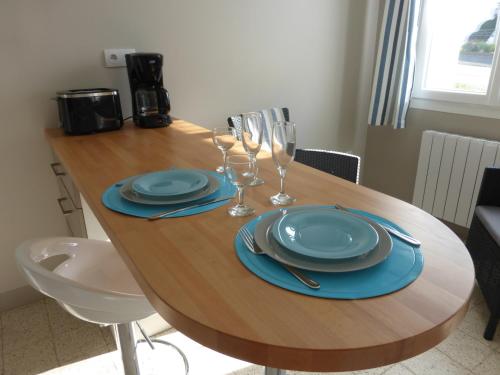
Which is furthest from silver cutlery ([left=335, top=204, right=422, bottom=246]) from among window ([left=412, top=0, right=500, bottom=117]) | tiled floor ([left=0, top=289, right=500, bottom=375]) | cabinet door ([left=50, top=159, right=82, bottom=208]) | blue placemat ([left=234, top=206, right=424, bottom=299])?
window ([left=412, top=0, right=500, bottom=117])

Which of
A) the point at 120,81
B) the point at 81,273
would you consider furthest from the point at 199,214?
the point at 120,81

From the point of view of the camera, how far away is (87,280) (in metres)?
1.08

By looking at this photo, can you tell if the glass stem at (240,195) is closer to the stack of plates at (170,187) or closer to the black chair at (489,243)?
the stack of plates at (170,187)

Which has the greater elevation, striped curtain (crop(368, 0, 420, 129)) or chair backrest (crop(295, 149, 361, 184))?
striped curtain (crop(368, 0, 420, 129))

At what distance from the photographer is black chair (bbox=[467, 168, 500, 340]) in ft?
5.33

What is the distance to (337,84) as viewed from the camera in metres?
2.72

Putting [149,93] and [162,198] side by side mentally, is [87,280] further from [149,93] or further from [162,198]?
[149,93]

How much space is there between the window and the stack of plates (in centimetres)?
206

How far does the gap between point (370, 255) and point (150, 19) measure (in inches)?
67.4

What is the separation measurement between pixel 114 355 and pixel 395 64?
2416 millimetres

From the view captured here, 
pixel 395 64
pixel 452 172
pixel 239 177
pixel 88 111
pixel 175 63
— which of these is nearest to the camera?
pixel 239 177

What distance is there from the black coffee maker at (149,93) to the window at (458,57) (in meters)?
1.85

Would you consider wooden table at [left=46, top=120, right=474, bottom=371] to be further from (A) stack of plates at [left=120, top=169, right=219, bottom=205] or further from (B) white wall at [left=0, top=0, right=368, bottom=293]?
(B) white wall at [left=0, top=0, right=368, bottom=293]

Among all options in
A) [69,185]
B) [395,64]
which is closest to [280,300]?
[69,185]
